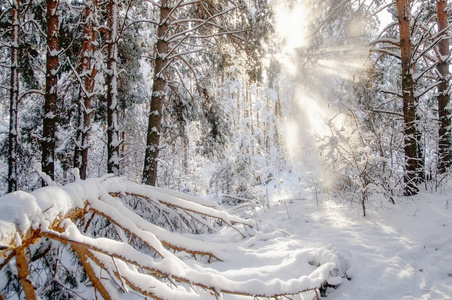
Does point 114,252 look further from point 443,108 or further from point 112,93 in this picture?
point 443,108

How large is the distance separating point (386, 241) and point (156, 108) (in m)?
5.26

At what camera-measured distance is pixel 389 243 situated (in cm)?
306

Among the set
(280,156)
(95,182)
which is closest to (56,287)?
(95,182)

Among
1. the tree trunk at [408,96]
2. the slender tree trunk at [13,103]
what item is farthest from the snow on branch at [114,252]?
the slender tree trunk at [13,103]

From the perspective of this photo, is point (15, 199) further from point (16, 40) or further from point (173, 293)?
point (16, 40)

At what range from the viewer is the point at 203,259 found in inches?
102

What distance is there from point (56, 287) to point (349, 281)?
249 centimetres

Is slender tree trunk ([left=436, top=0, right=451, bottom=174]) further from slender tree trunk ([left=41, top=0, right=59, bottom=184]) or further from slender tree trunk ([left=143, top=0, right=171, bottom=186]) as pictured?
slender tree trunk ([left=41, top=0, right=59, bottom=184])

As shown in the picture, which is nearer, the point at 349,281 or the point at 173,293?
the point at 173,293

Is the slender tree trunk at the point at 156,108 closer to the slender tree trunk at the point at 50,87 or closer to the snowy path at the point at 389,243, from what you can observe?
the slender tree trunk at the point at 50,87

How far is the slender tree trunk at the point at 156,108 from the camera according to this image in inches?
231

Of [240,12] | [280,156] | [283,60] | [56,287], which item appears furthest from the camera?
[280,156]

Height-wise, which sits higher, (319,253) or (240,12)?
(240,12)

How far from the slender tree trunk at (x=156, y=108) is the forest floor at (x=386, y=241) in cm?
304
